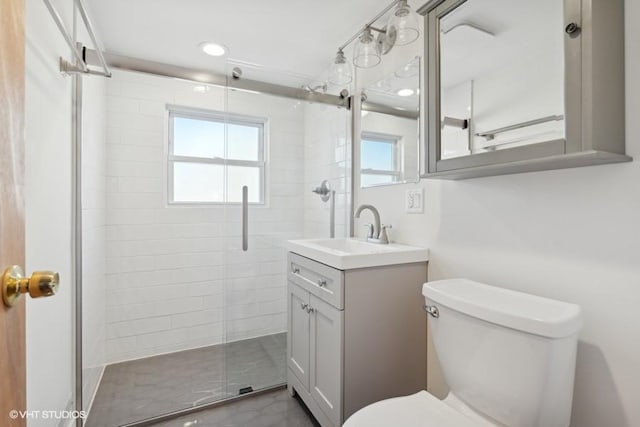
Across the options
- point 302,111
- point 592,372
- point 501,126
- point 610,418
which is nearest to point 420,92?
point 501,126

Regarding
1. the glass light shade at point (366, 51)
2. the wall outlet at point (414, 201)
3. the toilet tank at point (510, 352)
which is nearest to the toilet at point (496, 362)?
the toilet tank at point (510, 352)

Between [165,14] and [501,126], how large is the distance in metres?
1.93

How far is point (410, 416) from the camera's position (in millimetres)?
970

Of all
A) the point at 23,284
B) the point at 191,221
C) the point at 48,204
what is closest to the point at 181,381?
the point at 191,221

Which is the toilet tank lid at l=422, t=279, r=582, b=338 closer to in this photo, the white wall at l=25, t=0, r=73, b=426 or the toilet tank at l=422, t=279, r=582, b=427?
the toilet tank at l=422, t=279, r=582, b=427

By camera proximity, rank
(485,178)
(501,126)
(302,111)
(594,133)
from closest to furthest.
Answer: (594,133)
(501,126)
(485,178)
(302,111)

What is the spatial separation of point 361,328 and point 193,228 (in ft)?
5.91

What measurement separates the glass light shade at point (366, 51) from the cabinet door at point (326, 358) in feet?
4.53

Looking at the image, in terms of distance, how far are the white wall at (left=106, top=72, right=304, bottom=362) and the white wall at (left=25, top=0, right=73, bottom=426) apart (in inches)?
32.8

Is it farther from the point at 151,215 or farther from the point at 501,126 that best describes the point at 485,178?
the point at 151,215

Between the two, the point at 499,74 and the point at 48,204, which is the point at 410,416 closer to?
the point at 499,74

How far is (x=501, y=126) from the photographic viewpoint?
112cm

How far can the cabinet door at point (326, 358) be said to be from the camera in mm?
1351
